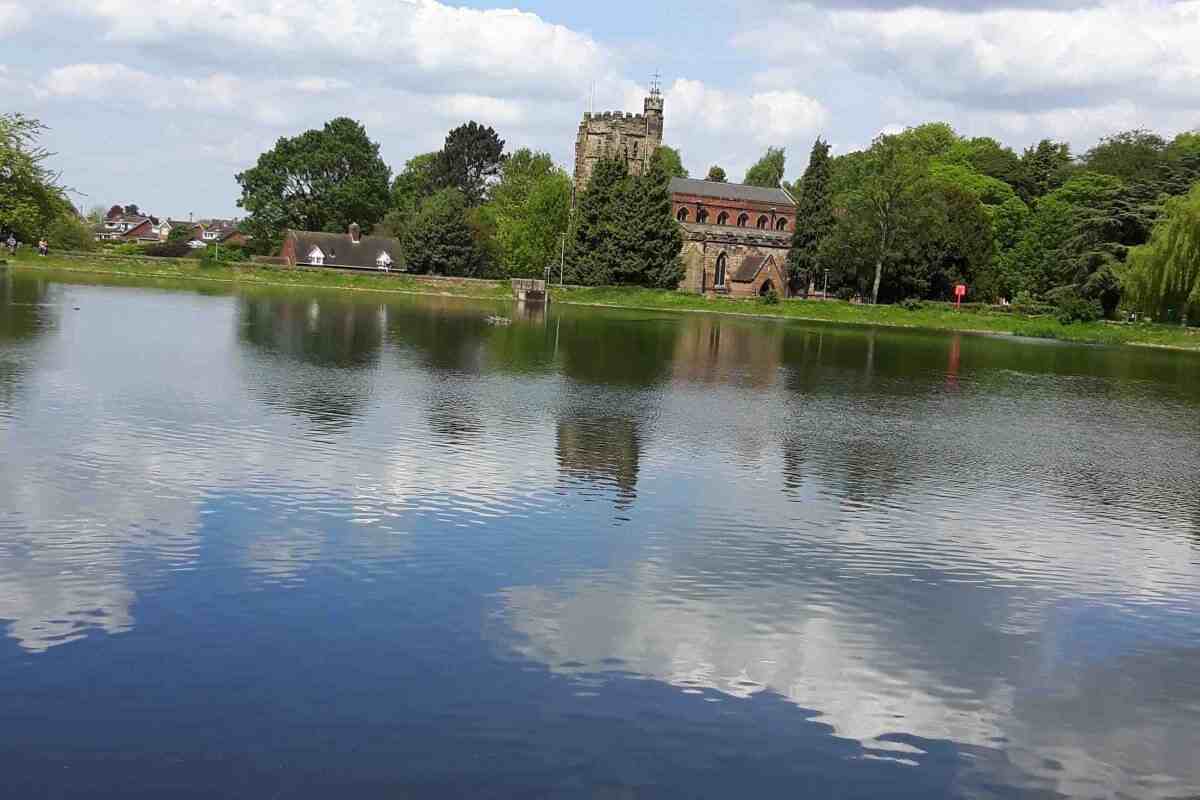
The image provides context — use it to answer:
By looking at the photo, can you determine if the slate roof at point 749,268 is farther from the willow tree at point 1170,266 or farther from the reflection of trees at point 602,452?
the reflection of trees at point 602,452

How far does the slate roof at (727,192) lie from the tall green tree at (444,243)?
2284 cm

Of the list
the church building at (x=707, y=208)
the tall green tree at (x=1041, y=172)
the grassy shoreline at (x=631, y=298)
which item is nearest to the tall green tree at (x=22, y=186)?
the grassy shoreline at (x=631, y=298)

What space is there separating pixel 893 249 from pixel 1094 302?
18489 millimetres

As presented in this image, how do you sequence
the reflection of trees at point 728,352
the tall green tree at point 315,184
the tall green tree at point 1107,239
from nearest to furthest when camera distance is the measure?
the reflection of trees at point 728,352
the tall green tree at point 1107,239
the tall green tree at point 315,184

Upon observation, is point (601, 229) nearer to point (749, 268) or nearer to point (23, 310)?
point (749, 268)

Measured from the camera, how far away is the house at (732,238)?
107 m

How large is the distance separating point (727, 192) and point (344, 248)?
1667 inches

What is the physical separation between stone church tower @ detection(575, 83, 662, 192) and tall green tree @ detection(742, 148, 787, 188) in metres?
46.7

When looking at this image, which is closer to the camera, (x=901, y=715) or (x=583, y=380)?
(x=901, y=715)

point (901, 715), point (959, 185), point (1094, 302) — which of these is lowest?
point (901, 715)

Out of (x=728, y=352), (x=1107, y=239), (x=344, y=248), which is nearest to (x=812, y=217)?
(x=1107, y=239)

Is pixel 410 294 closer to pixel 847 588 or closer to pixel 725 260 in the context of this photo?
pixel 725 260

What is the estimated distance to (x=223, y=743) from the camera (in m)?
8.45

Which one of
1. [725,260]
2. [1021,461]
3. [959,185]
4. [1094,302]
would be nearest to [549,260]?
[725,260]
